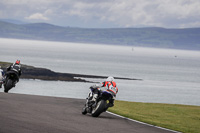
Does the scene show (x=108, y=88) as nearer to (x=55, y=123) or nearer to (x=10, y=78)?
(x=55, y=123)

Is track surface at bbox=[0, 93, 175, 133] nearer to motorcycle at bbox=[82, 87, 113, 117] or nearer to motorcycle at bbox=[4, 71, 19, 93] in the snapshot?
motorcycle at bbox=[82, 87, 113, 117]

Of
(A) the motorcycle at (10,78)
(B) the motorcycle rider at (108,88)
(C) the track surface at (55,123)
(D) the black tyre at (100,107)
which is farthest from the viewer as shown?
(A) the motorcycle at (10,78)

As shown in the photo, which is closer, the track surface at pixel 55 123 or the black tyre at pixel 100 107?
the track surface at pixel 55 123

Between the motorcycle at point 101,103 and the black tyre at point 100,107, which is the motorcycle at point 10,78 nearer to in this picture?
the motorcycle at point 101,103

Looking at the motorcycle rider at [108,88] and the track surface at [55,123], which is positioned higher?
the motorcycle rider at [108,88]

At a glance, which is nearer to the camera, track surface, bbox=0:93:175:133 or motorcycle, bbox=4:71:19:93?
track surface, bbox=0:93:175:133

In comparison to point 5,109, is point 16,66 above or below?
above

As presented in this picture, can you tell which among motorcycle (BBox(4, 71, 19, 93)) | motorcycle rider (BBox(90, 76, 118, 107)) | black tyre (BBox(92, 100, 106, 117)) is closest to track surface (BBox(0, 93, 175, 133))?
black tyre (BBox(92, 100, 106, 117))

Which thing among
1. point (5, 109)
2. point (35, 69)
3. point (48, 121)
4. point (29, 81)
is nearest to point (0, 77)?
point (5, 109)

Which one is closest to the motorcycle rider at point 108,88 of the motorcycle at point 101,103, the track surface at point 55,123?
the motorcycle at point 101,103

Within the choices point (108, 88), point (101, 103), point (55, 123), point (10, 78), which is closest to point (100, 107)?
point (101, 103)

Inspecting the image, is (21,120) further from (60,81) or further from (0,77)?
(60,81)

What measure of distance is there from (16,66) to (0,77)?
3.78 feet

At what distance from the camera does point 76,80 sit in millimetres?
96562
